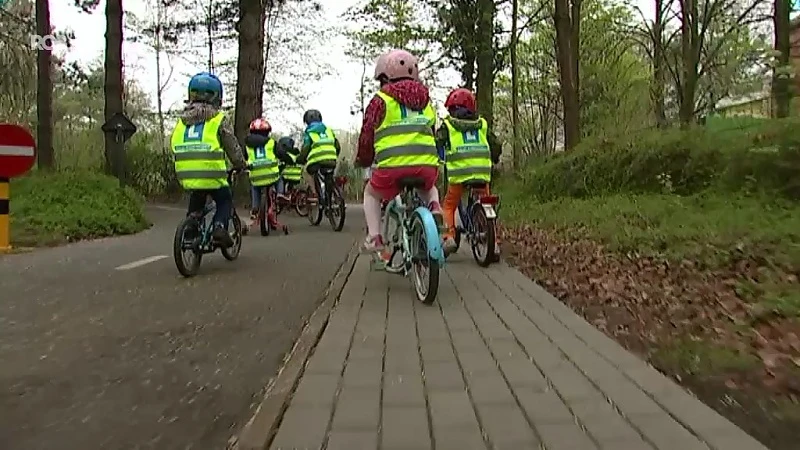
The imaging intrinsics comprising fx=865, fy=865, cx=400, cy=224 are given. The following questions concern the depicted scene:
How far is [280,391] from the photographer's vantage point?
4.27 m

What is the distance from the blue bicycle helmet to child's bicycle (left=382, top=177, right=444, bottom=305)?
230 cm

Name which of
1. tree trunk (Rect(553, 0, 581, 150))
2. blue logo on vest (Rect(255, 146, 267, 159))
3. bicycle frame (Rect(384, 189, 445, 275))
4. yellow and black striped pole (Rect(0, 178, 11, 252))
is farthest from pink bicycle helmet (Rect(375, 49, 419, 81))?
tree trunk (Rect(553, 0, 581, 150))

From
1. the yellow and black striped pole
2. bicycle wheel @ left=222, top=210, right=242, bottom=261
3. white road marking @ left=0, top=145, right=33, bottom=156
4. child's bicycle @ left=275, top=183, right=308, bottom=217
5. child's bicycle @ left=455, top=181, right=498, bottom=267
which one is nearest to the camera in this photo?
child's bicycle @ left=455, top=181, right=498, bottom=267

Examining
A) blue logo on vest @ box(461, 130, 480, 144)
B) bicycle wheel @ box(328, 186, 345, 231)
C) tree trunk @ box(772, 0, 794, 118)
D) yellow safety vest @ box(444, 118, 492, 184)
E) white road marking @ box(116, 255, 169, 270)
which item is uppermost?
tree trunk @ box(772, 0, 794, 118)

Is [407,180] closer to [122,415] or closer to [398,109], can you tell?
[398,109]

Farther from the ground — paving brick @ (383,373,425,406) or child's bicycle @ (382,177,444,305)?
child's bicycle @ (382,177,444,305)

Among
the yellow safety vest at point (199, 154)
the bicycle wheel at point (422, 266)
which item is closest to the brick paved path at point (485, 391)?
the bicycle wheel at point (422, 266)

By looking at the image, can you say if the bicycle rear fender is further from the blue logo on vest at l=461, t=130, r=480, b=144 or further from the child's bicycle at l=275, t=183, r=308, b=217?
the child's bicycle at l=275, t=183, r=308, b=217

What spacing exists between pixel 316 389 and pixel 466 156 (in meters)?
5.48

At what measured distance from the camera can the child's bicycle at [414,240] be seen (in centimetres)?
679

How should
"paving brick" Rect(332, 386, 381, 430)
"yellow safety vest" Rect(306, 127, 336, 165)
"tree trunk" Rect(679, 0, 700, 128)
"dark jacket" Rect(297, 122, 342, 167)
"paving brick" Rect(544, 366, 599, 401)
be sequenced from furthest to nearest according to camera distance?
"tree trunk" Rect(679, 0, 700, 128), "yellow safety vest" Rect(306, 127, 336, 165), "dark jacket" Rect(297, 122, 342, 167), "paving brick" Rect(544, 366, 599, 401), "paving brick" Rect(332, 386, 381, 430)

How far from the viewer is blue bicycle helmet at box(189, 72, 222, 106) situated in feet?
29.1

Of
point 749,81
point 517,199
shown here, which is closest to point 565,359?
point 517,199

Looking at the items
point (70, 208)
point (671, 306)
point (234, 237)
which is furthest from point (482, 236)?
point (70, 208)
